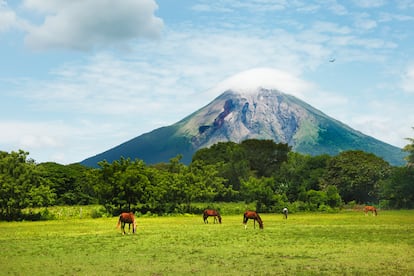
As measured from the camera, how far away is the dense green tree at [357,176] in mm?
74125

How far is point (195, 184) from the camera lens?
5772 cm

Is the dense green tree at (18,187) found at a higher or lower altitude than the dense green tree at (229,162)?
lower

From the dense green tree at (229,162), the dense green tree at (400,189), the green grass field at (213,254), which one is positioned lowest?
the green grass field at (213,254)

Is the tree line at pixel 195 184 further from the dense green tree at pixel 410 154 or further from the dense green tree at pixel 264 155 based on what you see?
the dense green tree at pixel 264 155

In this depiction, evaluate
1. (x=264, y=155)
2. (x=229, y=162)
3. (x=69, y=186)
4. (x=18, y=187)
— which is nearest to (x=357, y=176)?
(x=229, y=162)

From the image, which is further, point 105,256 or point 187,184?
point 187,184

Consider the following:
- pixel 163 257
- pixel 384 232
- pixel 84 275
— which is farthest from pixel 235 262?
pixel 384 232

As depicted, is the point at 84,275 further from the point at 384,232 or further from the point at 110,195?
→ the point at 110,195

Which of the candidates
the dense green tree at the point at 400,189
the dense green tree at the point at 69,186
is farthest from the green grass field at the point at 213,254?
the dense green tree at the point at 69,186

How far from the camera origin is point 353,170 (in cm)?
7594

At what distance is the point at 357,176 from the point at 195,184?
31877 mm

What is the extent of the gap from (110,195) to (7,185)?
12.2m

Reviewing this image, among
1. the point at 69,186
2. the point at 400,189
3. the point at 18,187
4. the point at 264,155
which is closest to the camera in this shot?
the point at 18,187

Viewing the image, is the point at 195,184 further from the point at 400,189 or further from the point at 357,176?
the point at 357,176
